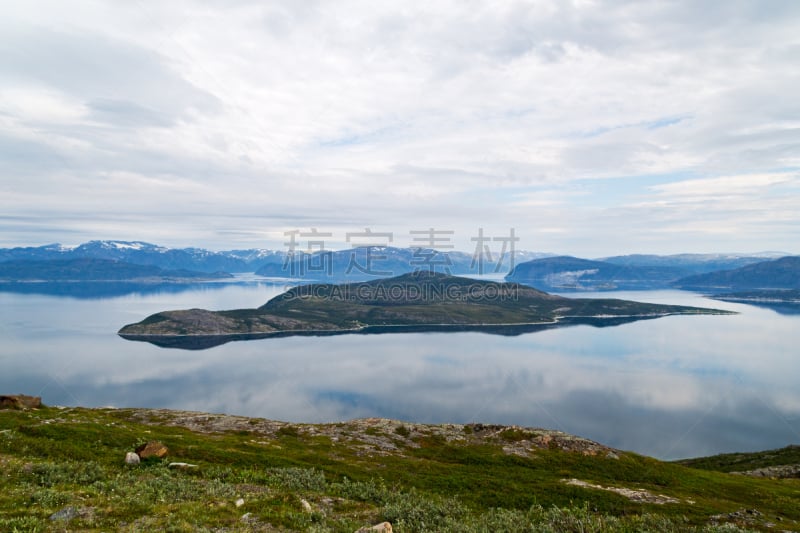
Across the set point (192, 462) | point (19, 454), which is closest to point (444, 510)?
point (192, 462)

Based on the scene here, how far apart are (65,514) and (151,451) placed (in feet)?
47.3

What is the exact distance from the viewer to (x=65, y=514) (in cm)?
1786

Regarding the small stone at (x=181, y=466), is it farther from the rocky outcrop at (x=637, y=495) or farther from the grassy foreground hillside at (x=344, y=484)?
the rocky outcrop at (x=637, y=495)

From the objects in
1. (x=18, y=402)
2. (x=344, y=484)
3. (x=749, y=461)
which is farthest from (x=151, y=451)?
(x=749, y=461)

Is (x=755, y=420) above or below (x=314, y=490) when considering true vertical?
below

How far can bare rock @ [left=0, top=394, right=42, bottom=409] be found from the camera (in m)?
50.6

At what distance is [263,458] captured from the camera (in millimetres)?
38375

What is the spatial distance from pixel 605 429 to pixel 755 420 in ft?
240

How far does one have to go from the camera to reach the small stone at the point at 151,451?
3073cm

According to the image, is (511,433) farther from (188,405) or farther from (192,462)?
(188,405)

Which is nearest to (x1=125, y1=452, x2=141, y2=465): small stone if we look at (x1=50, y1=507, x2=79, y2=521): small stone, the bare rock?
(x1=50, y1=507, x2=79, y2=521): small stone

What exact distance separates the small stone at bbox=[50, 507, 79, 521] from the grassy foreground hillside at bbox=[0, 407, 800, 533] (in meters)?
0.11

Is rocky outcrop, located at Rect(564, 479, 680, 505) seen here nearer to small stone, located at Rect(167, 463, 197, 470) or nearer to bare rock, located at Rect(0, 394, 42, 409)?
small stone, located at Rect(167, 463, 197, 470)

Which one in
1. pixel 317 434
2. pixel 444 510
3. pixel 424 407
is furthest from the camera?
pixel 424 407
